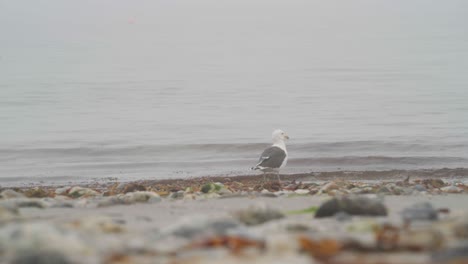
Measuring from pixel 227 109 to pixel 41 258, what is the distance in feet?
89.4

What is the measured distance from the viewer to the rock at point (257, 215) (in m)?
6.62

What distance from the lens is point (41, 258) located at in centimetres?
433

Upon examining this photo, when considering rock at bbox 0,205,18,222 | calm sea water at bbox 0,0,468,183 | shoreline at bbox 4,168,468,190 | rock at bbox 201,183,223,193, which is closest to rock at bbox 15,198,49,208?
rock at bbox 0,205,18,222

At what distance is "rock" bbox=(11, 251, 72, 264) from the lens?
4.32 m

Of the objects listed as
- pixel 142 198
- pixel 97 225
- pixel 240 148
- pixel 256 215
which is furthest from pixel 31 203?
pixel 240 148

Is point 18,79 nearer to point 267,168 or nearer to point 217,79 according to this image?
point 217,79

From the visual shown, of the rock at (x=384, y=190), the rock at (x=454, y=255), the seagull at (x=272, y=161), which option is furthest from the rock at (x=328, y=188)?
the rock at (x=454, y=255)

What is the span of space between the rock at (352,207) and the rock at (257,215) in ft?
1.39

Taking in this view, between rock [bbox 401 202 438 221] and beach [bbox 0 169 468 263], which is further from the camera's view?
rock [bbox 401 202 438 221]

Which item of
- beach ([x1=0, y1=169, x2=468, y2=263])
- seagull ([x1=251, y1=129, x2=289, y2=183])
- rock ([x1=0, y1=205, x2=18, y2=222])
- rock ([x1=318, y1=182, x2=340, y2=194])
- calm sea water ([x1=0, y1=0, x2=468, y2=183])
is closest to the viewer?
beach ([x1=0, y1=169, x2=468, y2=263])

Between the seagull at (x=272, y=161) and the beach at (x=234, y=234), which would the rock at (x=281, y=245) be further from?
the seagull at (x=272, y=161)

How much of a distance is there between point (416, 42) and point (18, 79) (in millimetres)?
34813

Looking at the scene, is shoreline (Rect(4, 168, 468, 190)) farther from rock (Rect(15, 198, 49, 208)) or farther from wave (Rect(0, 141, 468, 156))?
rock (Rect(15, 198, 49, 208))

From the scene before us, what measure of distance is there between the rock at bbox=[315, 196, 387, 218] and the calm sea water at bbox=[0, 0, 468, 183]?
11863mm
